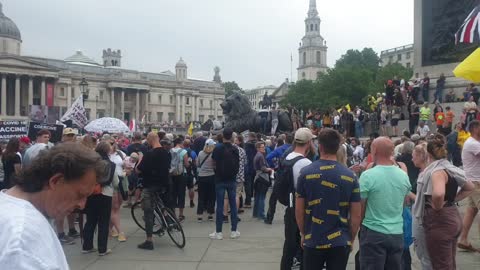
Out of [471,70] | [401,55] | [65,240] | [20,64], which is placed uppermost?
[401,55]

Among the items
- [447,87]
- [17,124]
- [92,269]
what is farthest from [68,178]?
[447,87]

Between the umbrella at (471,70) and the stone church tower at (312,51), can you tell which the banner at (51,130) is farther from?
the stone church tower at (312,51)

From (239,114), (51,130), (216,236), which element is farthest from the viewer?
(239,114)

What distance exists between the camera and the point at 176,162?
1097cm

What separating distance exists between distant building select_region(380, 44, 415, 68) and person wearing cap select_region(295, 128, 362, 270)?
109 meters

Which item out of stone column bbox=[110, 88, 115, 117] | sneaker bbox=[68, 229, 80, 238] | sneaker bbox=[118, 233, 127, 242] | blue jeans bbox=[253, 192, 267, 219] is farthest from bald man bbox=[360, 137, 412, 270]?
stone column bbox=[110, 88, 115, 117]

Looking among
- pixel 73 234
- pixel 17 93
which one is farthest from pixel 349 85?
pixel 73 234

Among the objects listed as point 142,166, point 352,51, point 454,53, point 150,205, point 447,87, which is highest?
point 352,51

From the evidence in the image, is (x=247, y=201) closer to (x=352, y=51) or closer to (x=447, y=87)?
(x=447, y=87)

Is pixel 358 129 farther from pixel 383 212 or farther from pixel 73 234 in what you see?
pixel 383 212

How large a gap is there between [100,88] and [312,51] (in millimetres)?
66226

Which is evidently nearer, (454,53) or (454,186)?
(454,186)

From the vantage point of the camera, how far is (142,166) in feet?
27.9

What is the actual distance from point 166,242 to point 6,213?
297 inches
